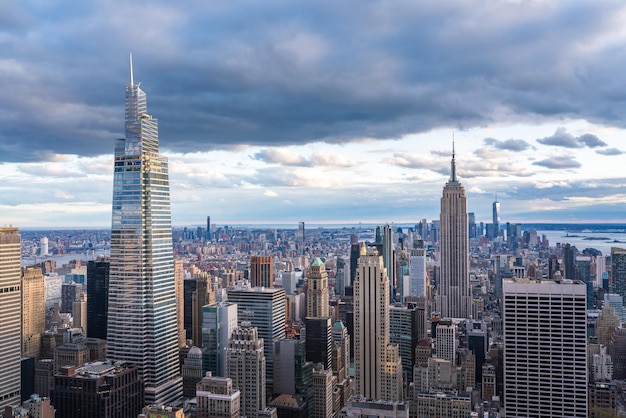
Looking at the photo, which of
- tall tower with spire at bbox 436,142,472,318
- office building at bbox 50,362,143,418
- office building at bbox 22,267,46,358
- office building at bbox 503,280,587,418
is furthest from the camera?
tall tower with spire at bbox 436,142,472,318

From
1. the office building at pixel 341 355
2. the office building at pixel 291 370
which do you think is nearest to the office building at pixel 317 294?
the office building at pixel 341 355

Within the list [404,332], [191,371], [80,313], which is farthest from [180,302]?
[404,332]

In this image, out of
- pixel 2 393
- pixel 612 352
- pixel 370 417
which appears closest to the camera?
pixel 370 417

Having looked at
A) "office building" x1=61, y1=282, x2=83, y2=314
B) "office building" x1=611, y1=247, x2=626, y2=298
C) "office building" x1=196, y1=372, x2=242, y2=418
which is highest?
"office building" x1=611, y1=247, x2=626, y2=298

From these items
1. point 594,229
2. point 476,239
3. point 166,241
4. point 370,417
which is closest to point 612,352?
point 594,229

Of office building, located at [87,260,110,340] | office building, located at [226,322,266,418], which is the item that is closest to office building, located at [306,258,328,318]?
office building, located at [87,260,110,340]

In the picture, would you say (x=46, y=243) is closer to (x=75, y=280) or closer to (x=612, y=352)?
(x=75, y=280)

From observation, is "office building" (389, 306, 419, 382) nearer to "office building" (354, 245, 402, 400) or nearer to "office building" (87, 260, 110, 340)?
"office building" (354, 245, 402, 400)
